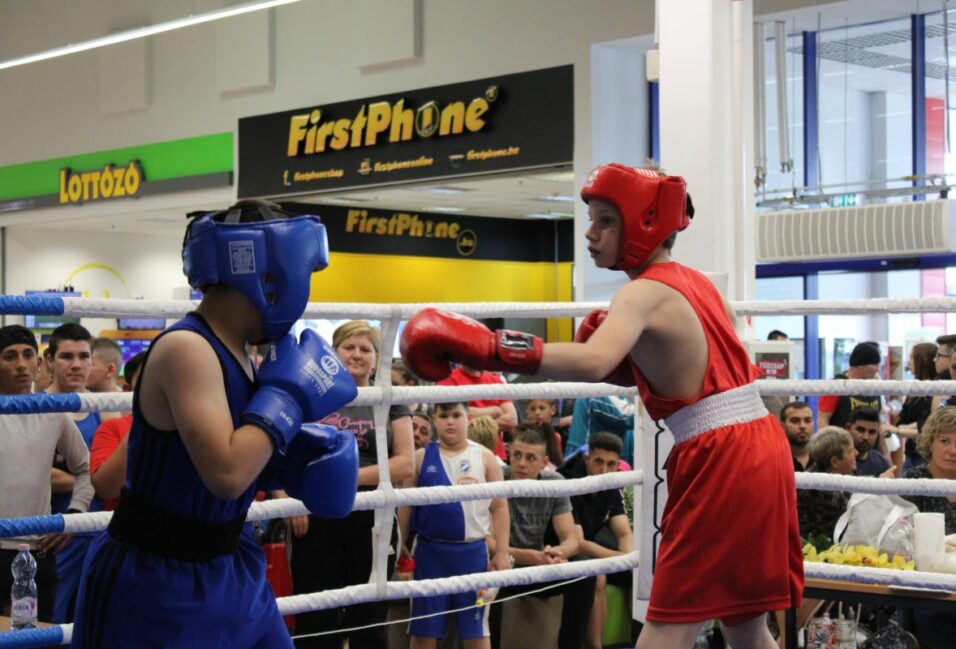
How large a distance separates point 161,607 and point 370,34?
912 centimetres

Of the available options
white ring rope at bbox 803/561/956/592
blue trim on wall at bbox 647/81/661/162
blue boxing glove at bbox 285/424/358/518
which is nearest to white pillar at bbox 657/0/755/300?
white ring rope at bbox 803/561/956/592

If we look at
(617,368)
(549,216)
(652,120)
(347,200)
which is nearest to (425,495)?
(617,368)

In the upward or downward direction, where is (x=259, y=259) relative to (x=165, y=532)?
upward

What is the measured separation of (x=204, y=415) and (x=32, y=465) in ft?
6.31

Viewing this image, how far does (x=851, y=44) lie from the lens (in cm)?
972

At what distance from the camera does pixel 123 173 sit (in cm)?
1295

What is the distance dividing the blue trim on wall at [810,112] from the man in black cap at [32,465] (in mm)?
7122

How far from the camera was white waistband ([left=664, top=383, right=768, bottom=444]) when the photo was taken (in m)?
2.63

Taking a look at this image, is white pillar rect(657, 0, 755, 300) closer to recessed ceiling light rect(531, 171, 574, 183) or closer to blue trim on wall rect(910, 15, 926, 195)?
blue trim on wall rect(910, 15, 926, 195)

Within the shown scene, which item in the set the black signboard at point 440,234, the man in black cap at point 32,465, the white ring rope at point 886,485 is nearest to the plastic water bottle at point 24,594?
the man in black cap at point 32,465

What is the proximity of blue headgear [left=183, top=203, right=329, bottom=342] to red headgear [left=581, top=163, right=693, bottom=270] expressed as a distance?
2.55 feet

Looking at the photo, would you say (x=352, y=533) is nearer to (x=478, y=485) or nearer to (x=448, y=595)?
(x=448, y=595)

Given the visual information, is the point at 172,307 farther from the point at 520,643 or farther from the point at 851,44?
the point at 851,44

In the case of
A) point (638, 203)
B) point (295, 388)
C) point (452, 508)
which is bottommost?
point (452, 508)
